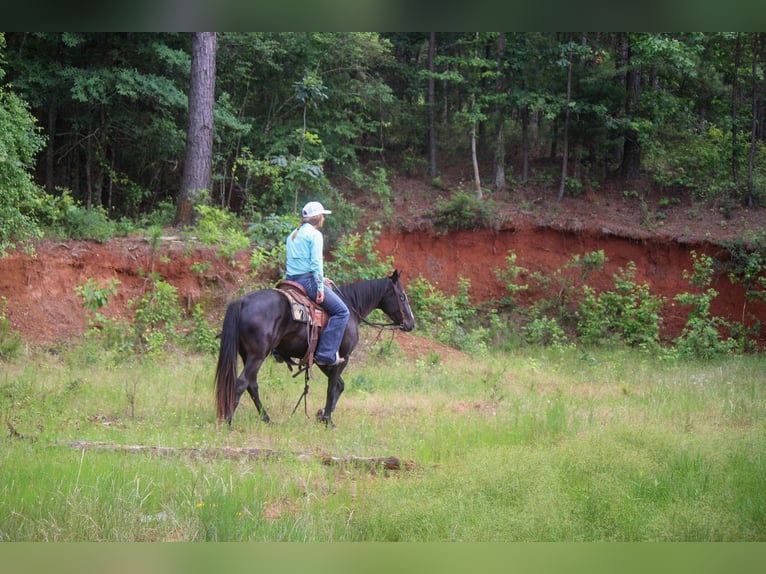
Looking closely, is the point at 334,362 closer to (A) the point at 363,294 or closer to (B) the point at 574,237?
(A) the point at 363,294

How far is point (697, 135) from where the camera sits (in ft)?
73.2

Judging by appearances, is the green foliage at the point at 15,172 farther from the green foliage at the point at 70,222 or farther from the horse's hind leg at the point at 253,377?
the horse's hind leg at the point at 253,377

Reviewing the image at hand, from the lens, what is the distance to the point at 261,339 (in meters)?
8.63

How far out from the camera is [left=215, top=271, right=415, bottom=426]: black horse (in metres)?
8.41

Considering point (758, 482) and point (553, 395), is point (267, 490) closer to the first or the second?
point (758, 482)

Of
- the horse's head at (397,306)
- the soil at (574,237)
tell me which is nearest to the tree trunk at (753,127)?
the soil at (574,237)

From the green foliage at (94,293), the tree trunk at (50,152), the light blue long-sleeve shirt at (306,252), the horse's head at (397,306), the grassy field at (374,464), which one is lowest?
the grassy field at (374,464)

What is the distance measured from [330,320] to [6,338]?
6415 mm

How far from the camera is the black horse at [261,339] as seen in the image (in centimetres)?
841

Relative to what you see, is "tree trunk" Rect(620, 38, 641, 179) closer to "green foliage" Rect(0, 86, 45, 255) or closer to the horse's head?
the horse's head

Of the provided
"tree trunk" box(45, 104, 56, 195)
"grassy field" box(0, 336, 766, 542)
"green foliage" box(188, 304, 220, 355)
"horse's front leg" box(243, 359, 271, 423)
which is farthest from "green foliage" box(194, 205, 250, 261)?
"horse's front leg" box(243, 359, 271, 423)

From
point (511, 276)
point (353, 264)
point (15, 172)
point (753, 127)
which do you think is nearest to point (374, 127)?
point (511, 276)

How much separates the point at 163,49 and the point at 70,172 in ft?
15.7

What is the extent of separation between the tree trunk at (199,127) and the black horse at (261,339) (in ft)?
24.8
